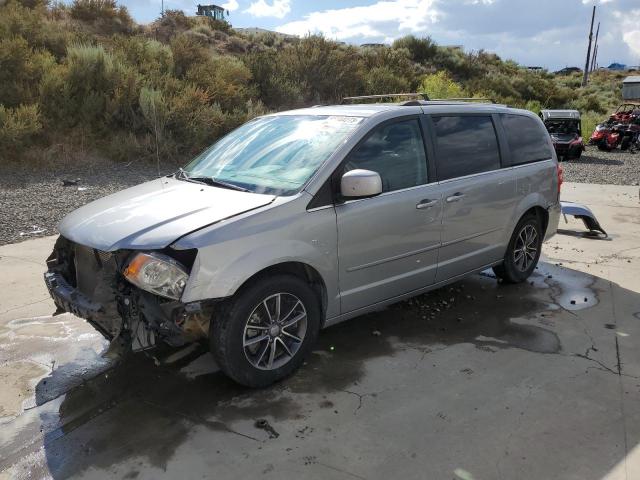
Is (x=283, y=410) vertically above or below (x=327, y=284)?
below

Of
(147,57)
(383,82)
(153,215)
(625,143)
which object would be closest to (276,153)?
(153,215)

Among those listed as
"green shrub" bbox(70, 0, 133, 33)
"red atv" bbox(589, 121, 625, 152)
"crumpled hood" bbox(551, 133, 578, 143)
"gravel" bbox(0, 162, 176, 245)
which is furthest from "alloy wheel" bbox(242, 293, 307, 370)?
"green shrub" bbox(70, 0, 133, 33)

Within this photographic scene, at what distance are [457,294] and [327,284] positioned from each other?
7.05 feet

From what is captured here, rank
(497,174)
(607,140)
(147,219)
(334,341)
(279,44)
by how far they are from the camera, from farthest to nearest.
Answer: (279,44)
(607,140)
(497,174)
(334,341)
(147,219)

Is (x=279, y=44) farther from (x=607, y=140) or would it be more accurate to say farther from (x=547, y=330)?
(x=547, y=330)

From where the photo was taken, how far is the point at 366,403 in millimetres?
3520

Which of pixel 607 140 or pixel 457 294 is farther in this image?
pixel 607 140

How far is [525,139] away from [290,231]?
319cm

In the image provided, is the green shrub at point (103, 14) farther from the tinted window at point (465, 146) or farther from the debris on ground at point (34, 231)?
the tinted window at point (465, 146)

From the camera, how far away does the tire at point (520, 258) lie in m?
5.62

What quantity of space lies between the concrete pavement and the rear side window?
1478 millimetres

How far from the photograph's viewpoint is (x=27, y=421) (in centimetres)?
337

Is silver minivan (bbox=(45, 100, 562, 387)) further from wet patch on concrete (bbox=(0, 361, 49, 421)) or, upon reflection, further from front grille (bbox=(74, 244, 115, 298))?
wet patch on concrete (bbox=(0, 361, 49, 421))

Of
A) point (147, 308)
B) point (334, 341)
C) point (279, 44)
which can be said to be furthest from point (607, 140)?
point (147, 308)
